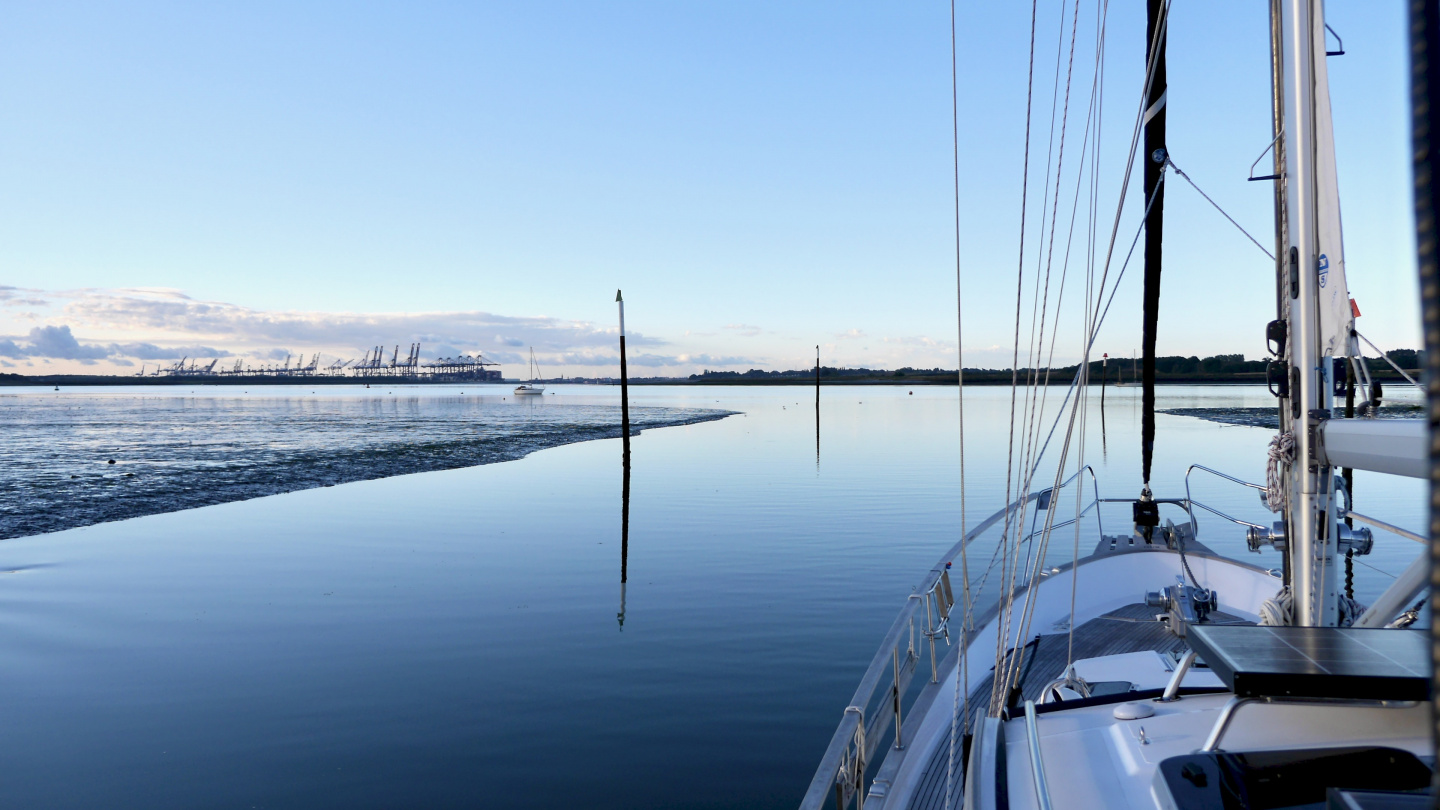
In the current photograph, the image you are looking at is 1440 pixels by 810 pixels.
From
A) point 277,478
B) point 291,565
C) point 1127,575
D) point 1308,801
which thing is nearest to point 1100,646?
point 1127,575

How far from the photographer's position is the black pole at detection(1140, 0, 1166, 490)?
820 cm

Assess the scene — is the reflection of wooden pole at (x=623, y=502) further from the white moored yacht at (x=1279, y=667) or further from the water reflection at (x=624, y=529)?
the white moored yacht at (x=1279, y=667)

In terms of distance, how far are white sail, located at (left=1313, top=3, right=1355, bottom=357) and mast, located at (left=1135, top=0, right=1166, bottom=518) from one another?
11.9 ft

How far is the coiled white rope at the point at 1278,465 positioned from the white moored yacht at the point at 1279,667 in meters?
0.01

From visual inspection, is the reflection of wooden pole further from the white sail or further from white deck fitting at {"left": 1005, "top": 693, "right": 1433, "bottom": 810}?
the white sail

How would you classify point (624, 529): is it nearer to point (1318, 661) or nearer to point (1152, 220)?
point (1152, 220)

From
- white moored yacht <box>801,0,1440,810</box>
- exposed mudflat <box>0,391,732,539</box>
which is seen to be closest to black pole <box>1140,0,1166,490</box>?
white moored yacht <box>801,0,1440,810</box>

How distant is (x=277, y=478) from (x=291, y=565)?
1134cm

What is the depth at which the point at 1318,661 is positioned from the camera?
2.85 m

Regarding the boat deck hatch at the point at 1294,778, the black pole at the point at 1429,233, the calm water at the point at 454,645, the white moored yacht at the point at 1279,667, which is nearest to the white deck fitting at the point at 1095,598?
the white moored yacht at the point at 1279,667

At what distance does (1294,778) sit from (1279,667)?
15.5 inches

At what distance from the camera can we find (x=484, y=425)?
46.3 metres

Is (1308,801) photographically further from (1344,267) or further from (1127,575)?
(1127,575)

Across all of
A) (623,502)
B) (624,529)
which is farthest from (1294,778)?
(623,502)
